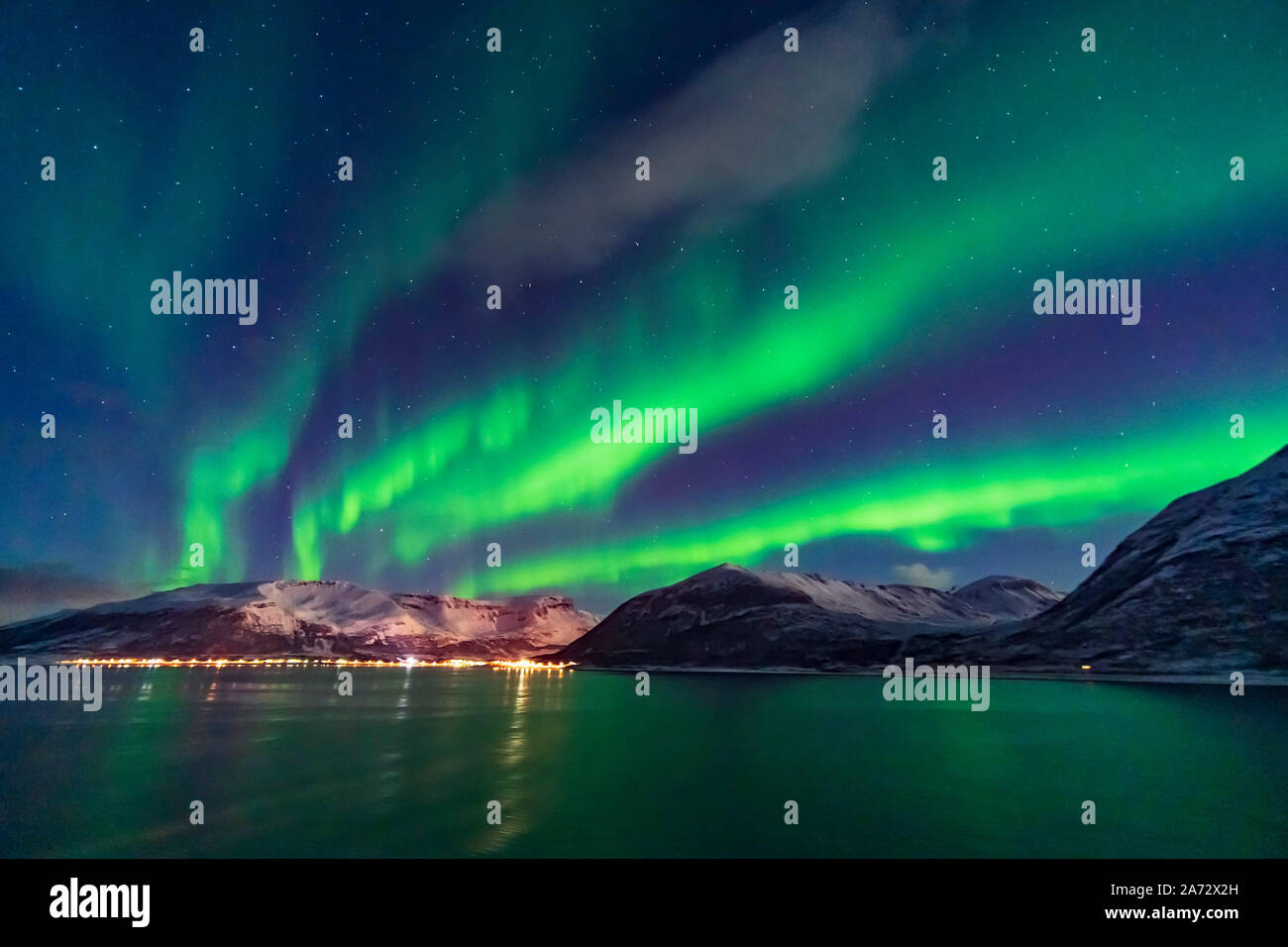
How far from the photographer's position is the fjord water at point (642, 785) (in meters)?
44.3

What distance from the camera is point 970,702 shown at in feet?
493

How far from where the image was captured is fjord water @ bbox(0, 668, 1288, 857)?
44.3 metres

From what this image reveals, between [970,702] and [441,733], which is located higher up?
[441,733]

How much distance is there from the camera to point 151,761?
236 ft

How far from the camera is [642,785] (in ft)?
203
